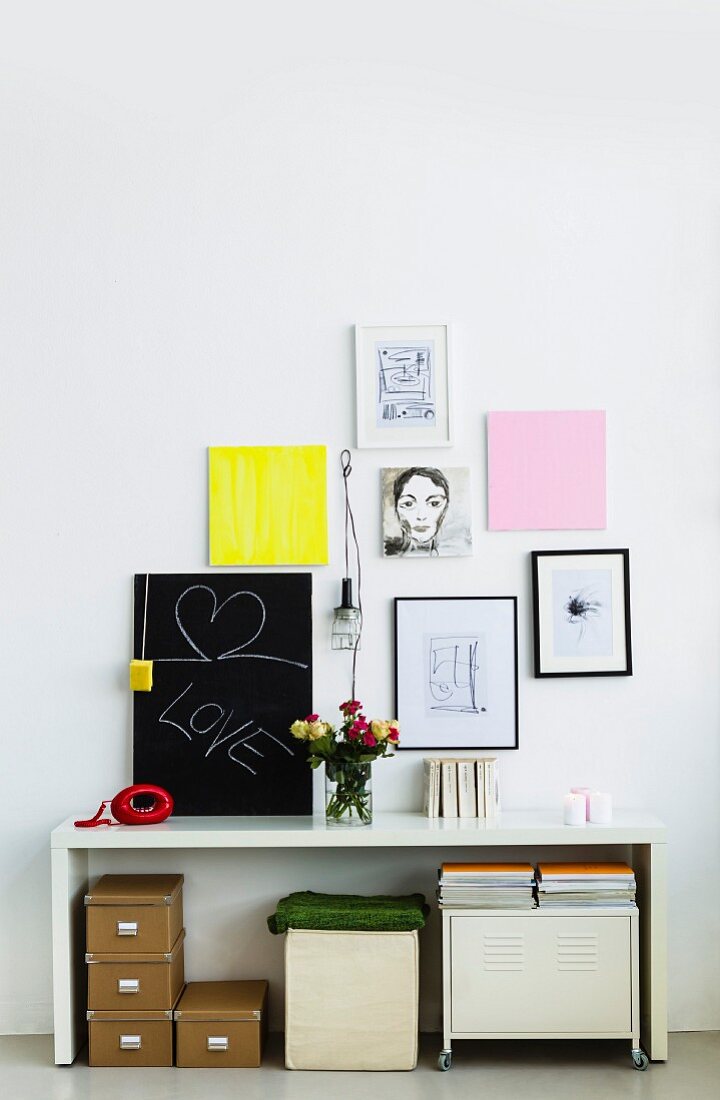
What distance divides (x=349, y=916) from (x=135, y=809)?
0.72 metres

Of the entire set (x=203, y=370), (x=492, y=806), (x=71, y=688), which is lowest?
(x=492, y=806)

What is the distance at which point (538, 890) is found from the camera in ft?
10.9

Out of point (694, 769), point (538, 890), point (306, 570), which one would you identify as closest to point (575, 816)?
point (538, 890)

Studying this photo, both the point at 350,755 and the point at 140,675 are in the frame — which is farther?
the point at 140,675

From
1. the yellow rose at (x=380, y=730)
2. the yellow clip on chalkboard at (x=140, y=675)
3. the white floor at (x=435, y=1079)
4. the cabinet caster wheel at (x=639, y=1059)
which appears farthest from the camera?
the yellow clip on chalkboard at (x=140, y=675)

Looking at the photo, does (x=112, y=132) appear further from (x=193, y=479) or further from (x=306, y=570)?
(x=306, y=570)

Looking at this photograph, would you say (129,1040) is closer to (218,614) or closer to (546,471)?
(218,614)

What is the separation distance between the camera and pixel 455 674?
362cm

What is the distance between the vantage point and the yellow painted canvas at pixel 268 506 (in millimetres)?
3633

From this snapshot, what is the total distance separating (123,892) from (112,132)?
2.31 meters

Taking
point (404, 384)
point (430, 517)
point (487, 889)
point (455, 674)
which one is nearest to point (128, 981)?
point (487, 889)

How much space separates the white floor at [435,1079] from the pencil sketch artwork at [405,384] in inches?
73.4

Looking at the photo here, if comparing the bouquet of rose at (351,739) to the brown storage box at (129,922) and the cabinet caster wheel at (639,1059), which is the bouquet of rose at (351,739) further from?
the cabinet caster wheel at (639,1059)

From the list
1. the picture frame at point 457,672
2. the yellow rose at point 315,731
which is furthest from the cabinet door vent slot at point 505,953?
the yellow rose at point 315,731
